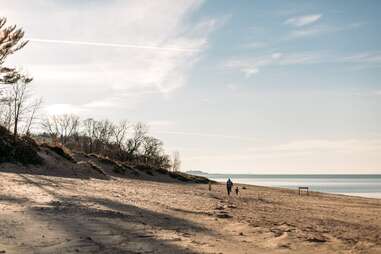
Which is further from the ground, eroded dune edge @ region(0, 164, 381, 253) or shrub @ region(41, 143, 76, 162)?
shrub @ region(41, 143, 76, 162)

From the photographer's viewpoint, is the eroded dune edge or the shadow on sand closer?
the shadow on sand

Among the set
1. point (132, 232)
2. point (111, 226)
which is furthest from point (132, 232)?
point (111, 226)

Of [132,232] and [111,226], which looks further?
[111,226]

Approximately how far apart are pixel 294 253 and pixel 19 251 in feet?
17.2

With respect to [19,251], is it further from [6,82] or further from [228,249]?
[6,82]

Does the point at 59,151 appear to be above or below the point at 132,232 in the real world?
above

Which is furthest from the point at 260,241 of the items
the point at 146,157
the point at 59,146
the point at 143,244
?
the point at 146,157

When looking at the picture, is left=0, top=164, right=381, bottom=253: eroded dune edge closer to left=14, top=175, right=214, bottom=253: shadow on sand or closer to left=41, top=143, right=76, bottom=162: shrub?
left=14, top=175, right=214, bottom=253: shadow on sand

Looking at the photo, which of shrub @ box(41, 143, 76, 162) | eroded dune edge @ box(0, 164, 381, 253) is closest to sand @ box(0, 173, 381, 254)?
eroded dune edge @ box(0, 164, 381, 253)

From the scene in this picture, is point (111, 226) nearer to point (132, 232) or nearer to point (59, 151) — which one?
point (132, 232)

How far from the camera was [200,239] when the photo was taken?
11391 mm

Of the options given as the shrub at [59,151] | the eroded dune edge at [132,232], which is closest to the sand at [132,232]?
the eroded dune edge at [132,232]

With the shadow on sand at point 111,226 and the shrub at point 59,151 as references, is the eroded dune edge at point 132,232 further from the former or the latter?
the shrub at point 59,151

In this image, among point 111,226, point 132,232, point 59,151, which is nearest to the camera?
point 132,232
